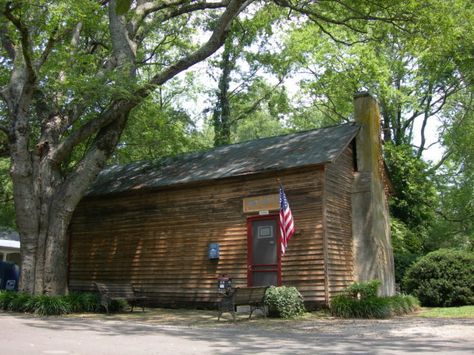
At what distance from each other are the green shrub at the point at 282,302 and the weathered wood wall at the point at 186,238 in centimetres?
96

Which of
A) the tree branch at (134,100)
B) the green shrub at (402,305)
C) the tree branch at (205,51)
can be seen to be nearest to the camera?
the green shrub at (402,305)

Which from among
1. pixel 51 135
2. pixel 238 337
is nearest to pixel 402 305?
pixel 238 337

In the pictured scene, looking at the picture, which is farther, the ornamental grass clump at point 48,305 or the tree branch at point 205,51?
the tree branch at point 205,51

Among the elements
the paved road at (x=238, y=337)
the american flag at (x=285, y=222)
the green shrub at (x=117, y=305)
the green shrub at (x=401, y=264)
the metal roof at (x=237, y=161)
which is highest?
the metal roof at (x=237, y=161)

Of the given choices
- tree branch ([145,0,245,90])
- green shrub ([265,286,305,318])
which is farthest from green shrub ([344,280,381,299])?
tree branch ([145,0,245,90])

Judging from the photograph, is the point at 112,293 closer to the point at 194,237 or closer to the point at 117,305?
the point at 117,305

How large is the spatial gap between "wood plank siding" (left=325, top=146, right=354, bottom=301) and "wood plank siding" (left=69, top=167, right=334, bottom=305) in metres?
0.03

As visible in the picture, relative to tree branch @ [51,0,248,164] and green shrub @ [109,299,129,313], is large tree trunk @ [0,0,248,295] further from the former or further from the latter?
green shrub @ [109,299,129,313]

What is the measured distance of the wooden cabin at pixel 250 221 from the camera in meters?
15.4

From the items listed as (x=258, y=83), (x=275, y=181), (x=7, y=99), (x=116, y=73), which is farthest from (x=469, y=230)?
(x=7, y=99)

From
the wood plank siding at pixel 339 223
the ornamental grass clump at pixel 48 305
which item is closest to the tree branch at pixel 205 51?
the wood plank siding at pixel 339 223

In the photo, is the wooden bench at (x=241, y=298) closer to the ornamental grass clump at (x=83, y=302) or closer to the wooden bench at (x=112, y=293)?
the wooden bench at (x=112, y=293)

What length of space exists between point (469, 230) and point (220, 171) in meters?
23.0

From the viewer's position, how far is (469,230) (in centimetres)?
3384
